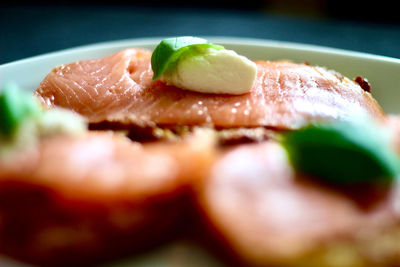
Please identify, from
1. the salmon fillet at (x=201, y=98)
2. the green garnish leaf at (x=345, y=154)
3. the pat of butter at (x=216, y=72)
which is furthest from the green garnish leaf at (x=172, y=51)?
the green garnish leaf at (x=345, y=154)

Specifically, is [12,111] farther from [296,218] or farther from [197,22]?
[197,22]

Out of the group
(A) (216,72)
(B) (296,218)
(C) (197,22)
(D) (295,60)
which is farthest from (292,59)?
(C) (197,22)

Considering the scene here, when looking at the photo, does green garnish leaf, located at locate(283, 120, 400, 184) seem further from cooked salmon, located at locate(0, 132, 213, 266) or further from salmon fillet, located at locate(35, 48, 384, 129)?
salmon fillet, located at locate(35, 48, 384, 129)

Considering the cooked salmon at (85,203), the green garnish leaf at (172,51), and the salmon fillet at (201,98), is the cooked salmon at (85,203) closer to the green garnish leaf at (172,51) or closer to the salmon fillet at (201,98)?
the salmon fillet at (201,98)

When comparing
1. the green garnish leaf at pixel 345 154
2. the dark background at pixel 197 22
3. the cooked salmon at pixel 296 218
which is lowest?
the dark background at pixel 197 22

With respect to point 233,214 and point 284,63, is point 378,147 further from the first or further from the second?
point 284,63

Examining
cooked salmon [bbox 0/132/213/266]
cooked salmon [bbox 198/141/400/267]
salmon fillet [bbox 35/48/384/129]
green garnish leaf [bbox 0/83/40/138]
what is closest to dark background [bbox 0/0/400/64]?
salmon fillet [bbox 35/48/384/129]
